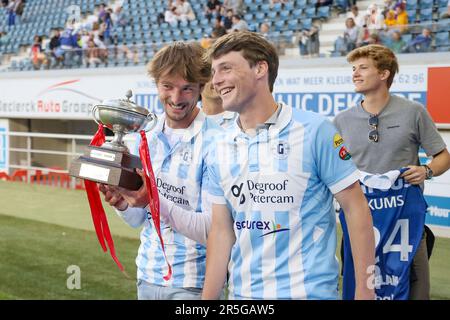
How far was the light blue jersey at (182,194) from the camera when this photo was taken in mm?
2559

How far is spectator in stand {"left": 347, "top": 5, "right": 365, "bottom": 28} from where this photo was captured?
10.2 meters

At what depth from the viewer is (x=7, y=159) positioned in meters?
15.0

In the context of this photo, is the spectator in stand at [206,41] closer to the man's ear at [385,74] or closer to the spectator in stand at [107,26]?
the spectator in stand at [107,26]

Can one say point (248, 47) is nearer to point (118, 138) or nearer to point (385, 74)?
point (118, 138)

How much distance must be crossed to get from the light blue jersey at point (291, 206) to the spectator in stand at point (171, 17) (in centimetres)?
1246

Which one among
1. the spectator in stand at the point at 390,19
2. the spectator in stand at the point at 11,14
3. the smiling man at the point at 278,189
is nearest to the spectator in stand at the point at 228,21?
the spectator in stand at the point at 390,19

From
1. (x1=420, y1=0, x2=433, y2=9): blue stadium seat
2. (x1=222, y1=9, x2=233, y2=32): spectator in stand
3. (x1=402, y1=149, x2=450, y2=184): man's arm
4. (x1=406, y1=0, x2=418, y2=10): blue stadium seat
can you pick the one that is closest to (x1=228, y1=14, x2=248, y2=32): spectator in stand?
(x1=222, y1=9, x2=233, y2=32): spectator in stand

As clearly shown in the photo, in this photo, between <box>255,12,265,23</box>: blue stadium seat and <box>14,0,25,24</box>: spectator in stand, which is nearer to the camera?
<box>255,12,265,23</box>: blue stadium seat

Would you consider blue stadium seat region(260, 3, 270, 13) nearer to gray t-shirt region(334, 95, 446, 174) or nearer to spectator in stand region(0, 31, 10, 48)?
spectator in stand region(0, 31, 10, 48)

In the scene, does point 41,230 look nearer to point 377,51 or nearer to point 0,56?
point 377,51

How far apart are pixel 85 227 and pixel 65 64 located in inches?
285

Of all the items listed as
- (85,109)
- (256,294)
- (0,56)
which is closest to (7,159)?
(85,109)

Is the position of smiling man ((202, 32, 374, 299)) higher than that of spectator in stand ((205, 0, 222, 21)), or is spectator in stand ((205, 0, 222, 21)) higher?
spectator in stand ((205, 0, 222, 21))

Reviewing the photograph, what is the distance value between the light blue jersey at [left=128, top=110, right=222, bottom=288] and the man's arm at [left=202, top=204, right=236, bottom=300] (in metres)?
0.24
